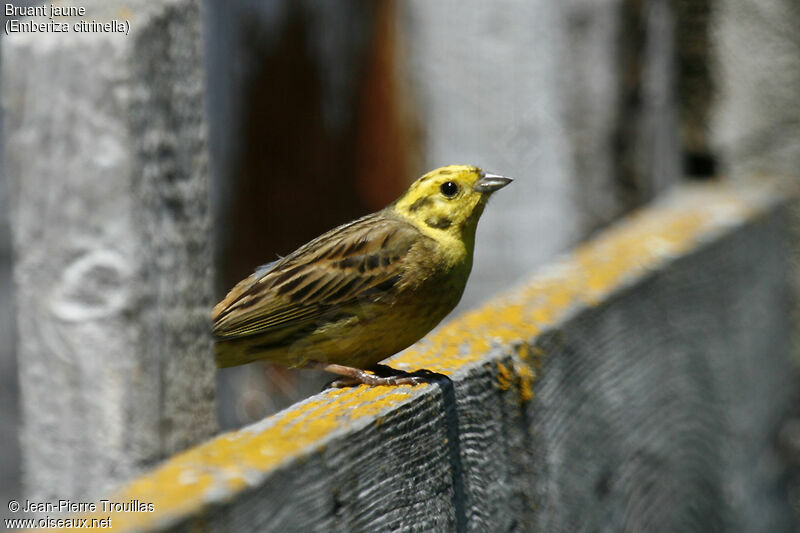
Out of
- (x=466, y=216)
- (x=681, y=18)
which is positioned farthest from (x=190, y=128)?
(x=681, y=18)

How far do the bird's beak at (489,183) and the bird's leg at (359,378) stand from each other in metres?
0.60

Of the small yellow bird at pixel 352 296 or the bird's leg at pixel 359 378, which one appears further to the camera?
the small yellow bird at pixel 352 296

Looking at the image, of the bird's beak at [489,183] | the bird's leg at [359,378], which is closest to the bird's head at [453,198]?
the bird's beak at [489,183]

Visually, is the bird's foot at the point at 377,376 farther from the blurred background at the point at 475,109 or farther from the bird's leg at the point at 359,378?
the blurred background at the point at 475,109

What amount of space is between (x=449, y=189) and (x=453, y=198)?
2 cm

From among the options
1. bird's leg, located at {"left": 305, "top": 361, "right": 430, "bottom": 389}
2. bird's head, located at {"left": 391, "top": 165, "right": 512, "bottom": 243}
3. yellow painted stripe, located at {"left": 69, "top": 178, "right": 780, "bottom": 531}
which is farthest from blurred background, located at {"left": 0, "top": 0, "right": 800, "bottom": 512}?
bird's leg, located at {"left": 305, "top": 361, "right": 430, "bottom": 389}

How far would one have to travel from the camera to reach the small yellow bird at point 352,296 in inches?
98.7

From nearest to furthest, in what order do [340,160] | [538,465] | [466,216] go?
[538,465] → [466,216] → [340,160]

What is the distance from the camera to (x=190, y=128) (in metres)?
1.48

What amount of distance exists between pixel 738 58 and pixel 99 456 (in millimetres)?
3022

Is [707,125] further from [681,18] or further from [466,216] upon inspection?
[466,216]

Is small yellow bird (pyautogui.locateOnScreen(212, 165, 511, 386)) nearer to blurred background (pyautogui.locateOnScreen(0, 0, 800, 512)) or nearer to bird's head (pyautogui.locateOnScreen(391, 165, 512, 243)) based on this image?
bird's head (pyautogui.locateOnScreen(391, 165, 512, 243))

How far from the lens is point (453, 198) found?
9.25 ft

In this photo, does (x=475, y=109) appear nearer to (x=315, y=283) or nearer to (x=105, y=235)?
(x=315, y=283)
